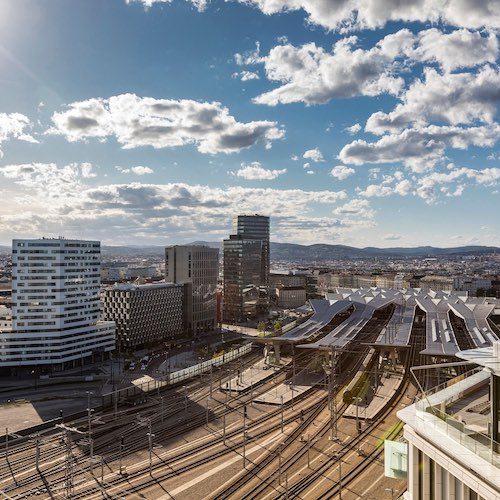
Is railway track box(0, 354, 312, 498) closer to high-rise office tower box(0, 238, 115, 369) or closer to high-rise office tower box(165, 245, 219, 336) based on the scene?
high-rise office tower box(0, 238, 115, 369)

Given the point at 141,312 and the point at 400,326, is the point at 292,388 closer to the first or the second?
the point at 400,326

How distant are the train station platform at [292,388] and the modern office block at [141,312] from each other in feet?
181

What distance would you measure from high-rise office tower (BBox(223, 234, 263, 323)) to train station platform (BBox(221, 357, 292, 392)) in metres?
81.5

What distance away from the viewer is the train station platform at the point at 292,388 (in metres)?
69.2

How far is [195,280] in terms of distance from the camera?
149 metres

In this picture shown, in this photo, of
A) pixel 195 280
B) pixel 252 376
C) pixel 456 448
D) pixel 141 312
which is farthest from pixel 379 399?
pixel 195 280

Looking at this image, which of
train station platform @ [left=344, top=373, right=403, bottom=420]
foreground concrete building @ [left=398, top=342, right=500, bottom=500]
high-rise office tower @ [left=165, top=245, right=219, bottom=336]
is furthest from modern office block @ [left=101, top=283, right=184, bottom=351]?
foreground concrete building @ [left=398, top=342, right=500, bottom=500]

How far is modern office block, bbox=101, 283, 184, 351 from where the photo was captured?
12406cm

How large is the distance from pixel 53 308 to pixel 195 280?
52.7 metres

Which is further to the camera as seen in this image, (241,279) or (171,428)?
(241,279)

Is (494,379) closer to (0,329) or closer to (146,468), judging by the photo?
(146,468)

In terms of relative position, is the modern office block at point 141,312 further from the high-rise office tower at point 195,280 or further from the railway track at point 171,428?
the railway track at point 171,428

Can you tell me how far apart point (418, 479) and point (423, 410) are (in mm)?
3098

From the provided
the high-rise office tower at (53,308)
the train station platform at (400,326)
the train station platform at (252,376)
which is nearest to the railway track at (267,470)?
the train station platform at (252,376)
